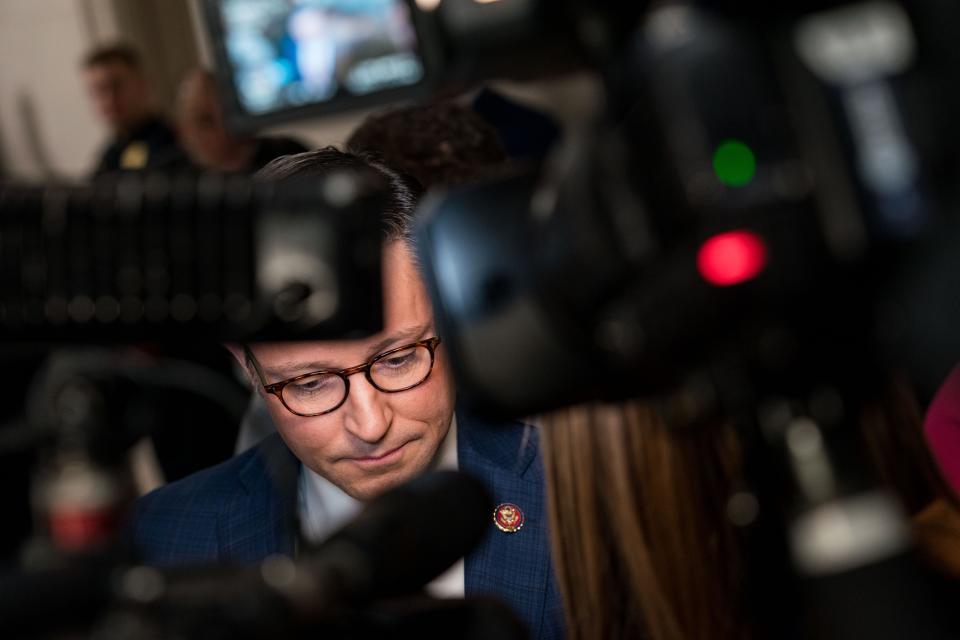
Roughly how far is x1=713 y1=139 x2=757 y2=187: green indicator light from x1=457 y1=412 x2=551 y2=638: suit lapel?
91 centimetres

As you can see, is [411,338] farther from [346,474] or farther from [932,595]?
[932,595]

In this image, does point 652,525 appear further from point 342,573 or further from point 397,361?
point 397,361

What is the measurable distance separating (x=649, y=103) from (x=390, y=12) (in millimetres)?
2821

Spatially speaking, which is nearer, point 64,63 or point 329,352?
point 329,352

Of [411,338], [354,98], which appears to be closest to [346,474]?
[411,338]

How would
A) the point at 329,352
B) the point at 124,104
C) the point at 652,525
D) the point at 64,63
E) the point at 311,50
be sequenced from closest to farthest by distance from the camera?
1. the point at 652,525
2. the point at 329,352
3. the point at 311,50
4. the point at 124,104
5. the point at 64,63

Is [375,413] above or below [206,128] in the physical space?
below

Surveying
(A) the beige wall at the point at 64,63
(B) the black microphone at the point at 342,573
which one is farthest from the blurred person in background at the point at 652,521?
(A) the beige wall at the point at 64,63

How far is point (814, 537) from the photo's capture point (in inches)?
21.5

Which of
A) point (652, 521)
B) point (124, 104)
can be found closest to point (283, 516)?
point (652, 521)

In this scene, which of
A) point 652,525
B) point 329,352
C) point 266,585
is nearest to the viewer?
point 266,585

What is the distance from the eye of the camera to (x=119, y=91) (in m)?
4.06

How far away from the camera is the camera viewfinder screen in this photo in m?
3.27

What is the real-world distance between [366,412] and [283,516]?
0.17 m
